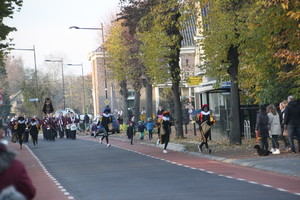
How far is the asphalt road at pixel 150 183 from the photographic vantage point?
13359 millimetres

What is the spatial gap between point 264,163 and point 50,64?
397 ft

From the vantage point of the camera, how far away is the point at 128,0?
44.7 meters

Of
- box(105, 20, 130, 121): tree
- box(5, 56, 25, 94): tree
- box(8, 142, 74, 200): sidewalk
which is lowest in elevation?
box(8, 142, 74, 200): sidewalk

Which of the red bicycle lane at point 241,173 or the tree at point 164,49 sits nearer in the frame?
the red bicycle lane at point 241,173

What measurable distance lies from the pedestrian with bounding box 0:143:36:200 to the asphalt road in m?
7.49

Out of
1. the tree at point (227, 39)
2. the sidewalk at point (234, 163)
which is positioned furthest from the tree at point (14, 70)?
the sidewalk at point (234, 163)

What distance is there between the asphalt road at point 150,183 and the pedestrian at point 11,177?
7493 millimetres

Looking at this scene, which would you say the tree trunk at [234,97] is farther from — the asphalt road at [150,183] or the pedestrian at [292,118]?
the asphalt road at [150,183]

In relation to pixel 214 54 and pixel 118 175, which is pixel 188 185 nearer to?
pixel 118 175

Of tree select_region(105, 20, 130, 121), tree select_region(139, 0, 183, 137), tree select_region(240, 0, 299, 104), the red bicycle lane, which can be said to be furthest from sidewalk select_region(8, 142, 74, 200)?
tree select_region(105, 20, 130, 121)

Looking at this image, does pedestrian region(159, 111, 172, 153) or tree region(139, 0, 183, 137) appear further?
tree region(139, 0, 183, 137)

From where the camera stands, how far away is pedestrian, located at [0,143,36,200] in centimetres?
544

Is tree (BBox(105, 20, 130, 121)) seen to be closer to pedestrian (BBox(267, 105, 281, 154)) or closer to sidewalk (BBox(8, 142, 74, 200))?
pedestrian (BBox(267, 105, 281, 154))

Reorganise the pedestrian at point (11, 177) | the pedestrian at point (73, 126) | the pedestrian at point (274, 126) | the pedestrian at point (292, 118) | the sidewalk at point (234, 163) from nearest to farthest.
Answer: the pedestrian at point (11, 177) < the sidewalk at point (234, 163) < the pedestrian at point (292, 118) < the pedestrian at point (274, 126) < the pedestrian at point (73, 126)
